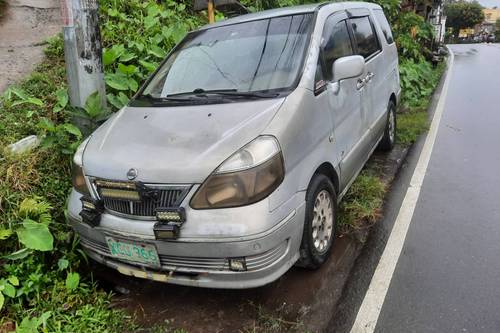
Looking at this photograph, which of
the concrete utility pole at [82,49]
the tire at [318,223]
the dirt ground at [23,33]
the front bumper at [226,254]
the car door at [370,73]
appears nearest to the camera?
the front bumper at [226,254]

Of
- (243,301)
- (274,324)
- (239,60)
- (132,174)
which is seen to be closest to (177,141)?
(132,174)

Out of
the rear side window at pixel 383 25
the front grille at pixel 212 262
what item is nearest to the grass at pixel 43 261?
the front grille at pixel 212 262

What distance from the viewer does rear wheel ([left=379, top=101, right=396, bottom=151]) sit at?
5391mm

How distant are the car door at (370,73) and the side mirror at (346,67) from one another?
0.87m

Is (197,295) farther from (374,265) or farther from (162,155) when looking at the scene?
(374,265)

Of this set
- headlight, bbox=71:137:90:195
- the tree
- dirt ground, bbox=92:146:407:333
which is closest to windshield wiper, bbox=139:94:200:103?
headlight, bbox=71:137:90:195

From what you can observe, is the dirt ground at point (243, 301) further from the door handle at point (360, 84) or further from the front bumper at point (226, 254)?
the door handle at point (360, 84)

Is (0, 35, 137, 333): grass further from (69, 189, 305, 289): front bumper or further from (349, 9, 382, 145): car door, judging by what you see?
(349, 9, 382, 145): car door

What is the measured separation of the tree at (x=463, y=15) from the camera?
6956 cm

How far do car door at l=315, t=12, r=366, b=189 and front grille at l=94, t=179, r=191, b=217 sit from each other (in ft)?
4.31

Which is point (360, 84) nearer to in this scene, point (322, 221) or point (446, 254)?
point (322, 221)

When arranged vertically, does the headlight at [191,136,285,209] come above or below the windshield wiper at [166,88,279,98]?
below

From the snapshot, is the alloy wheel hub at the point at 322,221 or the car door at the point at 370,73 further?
the car door at the point at 370,73

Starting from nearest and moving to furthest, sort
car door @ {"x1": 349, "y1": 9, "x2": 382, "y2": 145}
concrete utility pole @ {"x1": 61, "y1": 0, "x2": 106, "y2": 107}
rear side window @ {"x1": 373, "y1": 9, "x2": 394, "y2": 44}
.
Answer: concrete utility pole @ {"x1": 61, "y1": 0, "x2": 106, "y2": 107}, car door @ {"x1": 349, "y1": 9, "x2": 382, "y2": 145}, rear side window @ {"x1": 373, "y1": 9, "x2": 394, "y2": 44}
